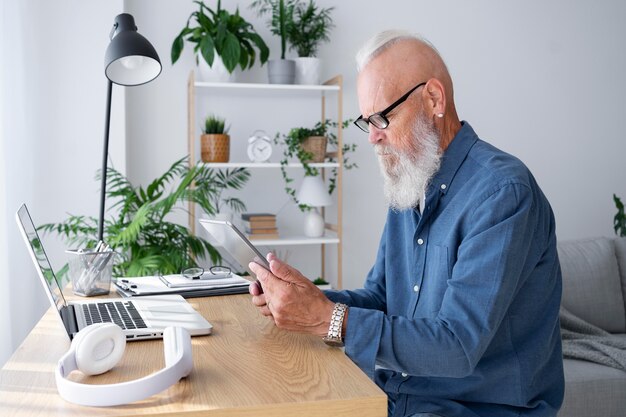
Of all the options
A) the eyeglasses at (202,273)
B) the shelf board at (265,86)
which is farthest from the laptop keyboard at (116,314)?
the shelf board at (265,86)

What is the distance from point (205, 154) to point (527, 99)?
6.98 feet

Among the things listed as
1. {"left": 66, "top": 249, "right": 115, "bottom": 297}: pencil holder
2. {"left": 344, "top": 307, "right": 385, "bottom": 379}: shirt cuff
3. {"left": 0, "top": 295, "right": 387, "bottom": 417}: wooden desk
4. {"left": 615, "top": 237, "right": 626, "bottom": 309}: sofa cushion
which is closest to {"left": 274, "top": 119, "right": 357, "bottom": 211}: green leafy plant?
{"left": 615, "top": 237, "right": 626, "bottom": 309}: sofa cushion

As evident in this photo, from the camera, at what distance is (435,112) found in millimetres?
1531

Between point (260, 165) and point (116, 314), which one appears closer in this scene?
point (116, 314)

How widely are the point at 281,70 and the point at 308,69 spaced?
0.15 m

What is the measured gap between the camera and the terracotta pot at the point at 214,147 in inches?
143

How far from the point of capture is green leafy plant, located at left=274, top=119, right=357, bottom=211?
3.72 metres

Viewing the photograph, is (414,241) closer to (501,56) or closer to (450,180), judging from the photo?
(450,180)

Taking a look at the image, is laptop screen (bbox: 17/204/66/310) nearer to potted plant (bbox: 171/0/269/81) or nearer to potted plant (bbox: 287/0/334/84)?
potted plant (bbox: 171/0/269/81)

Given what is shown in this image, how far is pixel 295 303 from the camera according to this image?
1.25m

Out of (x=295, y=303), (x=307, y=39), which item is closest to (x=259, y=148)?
(x=307, y=39)

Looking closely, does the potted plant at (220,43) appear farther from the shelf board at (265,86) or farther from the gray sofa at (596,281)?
the gray sofa at (596,281)

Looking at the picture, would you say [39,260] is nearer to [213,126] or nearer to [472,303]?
[472,303]

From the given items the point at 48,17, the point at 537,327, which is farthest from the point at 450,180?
the point at 48,17
